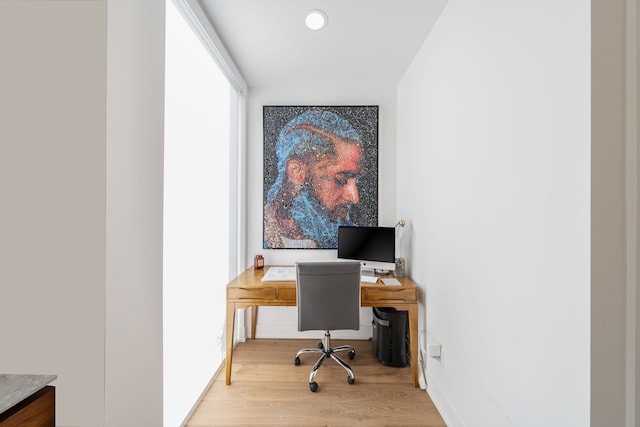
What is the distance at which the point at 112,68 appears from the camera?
1.06 metres

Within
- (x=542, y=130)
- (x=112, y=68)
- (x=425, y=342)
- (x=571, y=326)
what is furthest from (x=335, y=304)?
(x=112, y=68)

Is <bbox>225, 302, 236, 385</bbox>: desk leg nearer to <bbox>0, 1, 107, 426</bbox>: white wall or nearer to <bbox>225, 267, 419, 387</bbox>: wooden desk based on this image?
<bbox>225, 267, 419, 387</bbox>: wooden desk

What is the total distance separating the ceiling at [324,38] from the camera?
185 cm

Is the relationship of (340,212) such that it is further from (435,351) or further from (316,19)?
(316,19)

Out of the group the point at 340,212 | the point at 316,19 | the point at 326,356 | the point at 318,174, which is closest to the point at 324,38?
the point at 316,19

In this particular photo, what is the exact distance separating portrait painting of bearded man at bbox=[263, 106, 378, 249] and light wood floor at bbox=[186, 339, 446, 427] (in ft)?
3.67

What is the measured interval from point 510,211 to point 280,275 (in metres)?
1.85

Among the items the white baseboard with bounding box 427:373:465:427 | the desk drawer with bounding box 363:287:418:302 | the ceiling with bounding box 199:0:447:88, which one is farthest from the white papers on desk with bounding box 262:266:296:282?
the ceiling with bounding box 199:0:447:88

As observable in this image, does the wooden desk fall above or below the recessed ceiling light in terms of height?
below

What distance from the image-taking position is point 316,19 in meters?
1.94

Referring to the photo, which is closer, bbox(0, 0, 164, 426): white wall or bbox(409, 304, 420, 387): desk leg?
bbox(0, 0, 164, 426): white wall

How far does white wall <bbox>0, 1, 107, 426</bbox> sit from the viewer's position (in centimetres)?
96

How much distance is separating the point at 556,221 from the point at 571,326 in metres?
0.33
